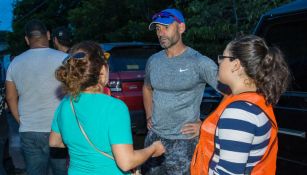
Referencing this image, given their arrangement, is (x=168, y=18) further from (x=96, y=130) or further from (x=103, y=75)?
(x=96, y=130)

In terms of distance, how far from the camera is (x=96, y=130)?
2.33m

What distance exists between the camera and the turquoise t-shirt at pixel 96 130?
2295mm

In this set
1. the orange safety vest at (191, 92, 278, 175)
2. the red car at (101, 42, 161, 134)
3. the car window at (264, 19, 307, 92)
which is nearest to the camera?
the orange safety vest at (191, 92, 278, 175)

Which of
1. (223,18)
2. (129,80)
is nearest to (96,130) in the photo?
(129,80)

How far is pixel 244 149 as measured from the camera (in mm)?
2051

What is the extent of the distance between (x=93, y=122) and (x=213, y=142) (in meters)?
0.61

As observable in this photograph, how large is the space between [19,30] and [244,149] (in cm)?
4370

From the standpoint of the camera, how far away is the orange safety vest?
2148 millimetres

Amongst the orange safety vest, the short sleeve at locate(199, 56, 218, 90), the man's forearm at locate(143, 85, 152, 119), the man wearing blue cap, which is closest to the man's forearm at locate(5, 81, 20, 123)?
the man's forearm at locate(143, 85, 152, 119)

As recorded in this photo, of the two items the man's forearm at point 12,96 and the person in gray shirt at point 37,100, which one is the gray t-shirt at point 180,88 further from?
the man's forearm at point 12,96

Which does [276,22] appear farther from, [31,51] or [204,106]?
[31,51]

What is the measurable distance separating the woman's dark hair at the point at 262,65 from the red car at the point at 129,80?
5145 mm

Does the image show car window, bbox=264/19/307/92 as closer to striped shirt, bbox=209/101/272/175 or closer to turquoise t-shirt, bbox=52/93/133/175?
striped shirt, bbox=209/101/272/175

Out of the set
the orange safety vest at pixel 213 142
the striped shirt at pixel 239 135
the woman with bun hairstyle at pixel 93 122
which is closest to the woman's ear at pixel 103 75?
the woman with bun hairstyle at pixel 93 122
